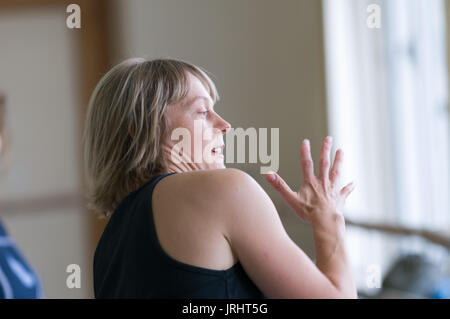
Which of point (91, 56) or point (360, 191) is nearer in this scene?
point (360, 191)

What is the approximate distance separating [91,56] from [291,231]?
79.6 inches

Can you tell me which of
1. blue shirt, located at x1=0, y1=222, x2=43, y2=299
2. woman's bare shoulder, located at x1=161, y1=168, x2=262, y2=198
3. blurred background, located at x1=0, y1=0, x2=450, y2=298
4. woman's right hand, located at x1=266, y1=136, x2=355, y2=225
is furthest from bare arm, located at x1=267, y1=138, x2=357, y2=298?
blurred background, located at x1=0, y1=0, x2=450, y2=298

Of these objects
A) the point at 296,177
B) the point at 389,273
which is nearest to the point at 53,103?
the point at 296,177

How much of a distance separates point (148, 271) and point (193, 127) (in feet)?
0.86

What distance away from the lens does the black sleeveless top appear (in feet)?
3.12

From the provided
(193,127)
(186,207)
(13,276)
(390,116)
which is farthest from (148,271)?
(390,116)

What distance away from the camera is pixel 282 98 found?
4617 millimetres

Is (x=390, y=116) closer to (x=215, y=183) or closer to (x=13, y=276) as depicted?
(x=13, y=276)

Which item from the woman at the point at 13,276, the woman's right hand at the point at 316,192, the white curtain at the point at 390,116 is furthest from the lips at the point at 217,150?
the white curtain at the point at 390,116

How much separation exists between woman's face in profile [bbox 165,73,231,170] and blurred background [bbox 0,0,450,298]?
2060 millimetres

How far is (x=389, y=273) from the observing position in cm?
316

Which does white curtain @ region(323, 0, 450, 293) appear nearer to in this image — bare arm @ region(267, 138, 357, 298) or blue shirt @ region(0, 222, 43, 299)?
blue shirt @ region(0, 222, 43, 299)
